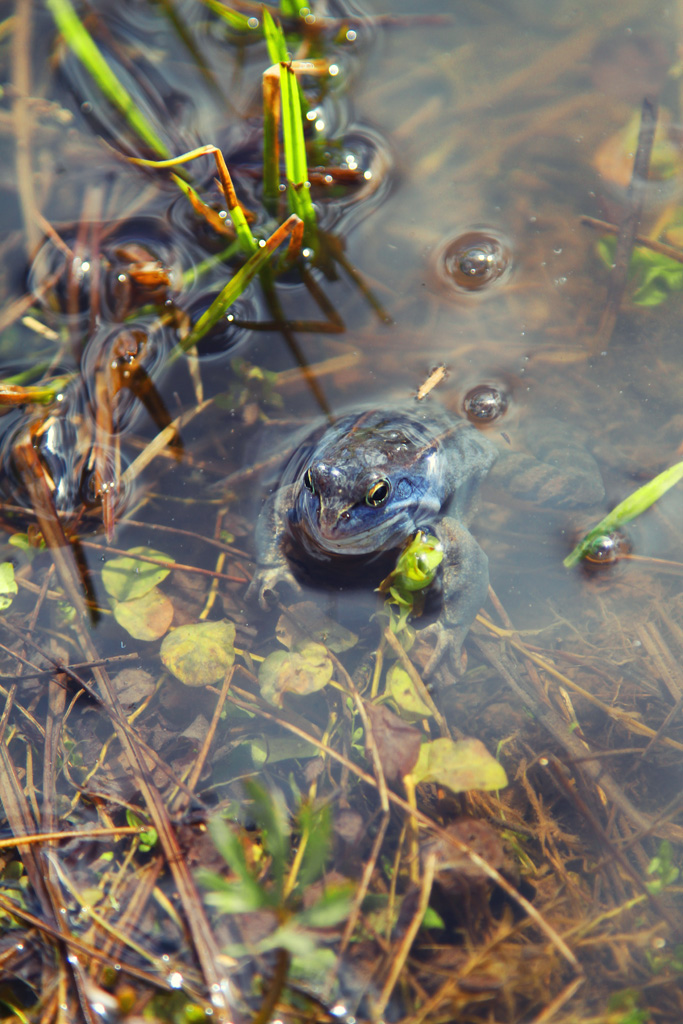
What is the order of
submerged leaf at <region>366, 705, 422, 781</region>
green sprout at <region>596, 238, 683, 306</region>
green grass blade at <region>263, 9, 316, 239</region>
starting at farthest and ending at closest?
green sprout at <region>596, 238, 683, 306</region> → green grass blade at <region>263, 9, 316, 239</region> → submerged leaf at <region>366, 705, 422, 781</region>

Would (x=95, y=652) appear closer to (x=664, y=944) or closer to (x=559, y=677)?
(x=559, y=677)

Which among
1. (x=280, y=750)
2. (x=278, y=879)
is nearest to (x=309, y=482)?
(x=280, y=750)

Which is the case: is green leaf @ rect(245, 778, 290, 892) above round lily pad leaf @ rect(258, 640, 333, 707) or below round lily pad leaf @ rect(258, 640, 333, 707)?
below

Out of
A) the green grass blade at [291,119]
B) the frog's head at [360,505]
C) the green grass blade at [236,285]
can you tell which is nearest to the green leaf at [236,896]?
the frog's head at [360,505]

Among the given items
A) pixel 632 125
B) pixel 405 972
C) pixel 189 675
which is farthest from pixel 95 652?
pixel 632 125

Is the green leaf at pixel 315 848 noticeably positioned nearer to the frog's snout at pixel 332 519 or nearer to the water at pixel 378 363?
the water at pixel 378 363

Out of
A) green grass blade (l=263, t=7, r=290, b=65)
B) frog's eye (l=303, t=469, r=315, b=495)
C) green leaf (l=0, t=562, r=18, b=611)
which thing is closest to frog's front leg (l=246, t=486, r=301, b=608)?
frog's eye (l=303, t=469, r=315, b=495)

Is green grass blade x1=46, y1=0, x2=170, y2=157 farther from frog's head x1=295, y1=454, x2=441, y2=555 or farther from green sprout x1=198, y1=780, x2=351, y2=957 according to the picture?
green sprout x1=198, y1=780, x2=351, y2=957

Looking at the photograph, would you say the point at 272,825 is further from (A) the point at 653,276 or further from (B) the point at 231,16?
(B) the point at 231,16
